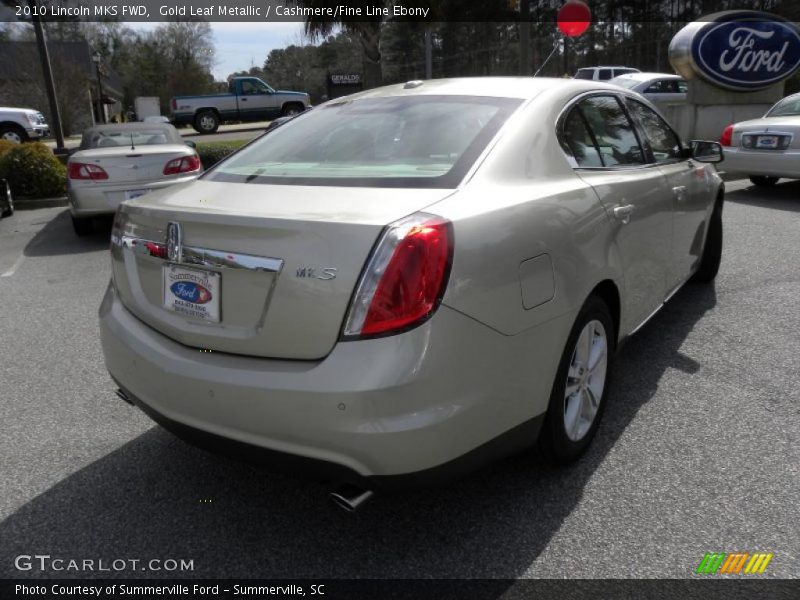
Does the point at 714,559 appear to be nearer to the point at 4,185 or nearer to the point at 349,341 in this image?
the point at 349,341

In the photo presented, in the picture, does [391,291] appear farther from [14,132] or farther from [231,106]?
[231,106]

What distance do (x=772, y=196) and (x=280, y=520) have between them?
911 cm

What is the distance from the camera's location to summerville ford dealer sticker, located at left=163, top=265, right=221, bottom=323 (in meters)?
2.24

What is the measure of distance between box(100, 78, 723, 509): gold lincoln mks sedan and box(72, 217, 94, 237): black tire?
20.2 ft

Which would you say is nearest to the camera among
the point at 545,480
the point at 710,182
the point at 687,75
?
the point at 545,480

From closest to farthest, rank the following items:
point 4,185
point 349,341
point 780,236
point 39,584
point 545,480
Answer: point 349,341 → point 39,584 → point 545,480 → point 780,236 → point 4,185

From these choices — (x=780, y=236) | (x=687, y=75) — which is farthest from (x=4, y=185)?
(x=687, y=75)

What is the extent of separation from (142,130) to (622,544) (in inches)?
332

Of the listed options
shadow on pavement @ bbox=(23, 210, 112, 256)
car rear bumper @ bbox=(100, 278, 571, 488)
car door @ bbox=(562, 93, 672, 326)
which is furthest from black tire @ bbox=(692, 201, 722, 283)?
shadow on pavement @ bbox=(23, 210, 112, 256)

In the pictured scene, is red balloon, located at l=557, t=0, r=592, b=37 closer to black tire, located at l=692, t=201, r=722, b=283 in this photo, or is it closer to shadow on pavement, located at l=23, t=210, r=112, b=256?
black tire, located at l=692, t=201, r=722, b=283

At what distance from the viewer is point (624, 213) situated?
9.95ft

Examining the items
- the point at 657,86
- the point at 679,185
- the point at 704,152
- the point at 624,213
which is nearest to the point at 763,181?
the point at 704,152

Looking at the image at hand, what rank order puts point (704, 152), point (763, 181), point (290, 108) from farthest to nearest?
point (290, 108)
point (763, 181)
point (704, 152)

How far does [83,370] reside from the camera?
404 centimetres
